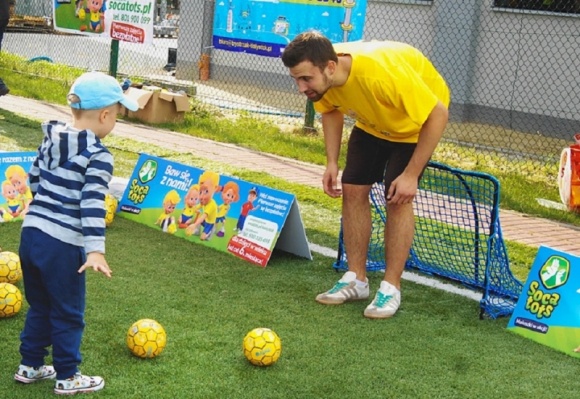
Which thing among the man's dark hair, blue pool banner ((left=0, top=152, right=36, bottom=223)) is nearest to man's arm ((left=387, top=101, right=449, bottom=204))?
the man's dark hair

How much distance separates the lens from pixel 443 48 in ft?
51.0

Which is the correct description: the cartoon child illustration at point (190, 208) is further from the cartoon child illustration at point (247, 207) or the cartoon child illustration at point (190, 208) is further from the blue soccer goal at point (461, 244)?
the blue soccer goal at point (461, 244)

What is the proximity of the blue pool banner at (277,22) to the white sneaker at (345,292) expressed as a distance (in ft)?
20.1

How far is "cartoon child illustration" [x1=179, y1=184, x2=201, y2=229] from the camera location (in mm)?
6402

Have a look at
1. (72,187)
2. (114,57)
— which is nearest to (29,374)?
(72,187)

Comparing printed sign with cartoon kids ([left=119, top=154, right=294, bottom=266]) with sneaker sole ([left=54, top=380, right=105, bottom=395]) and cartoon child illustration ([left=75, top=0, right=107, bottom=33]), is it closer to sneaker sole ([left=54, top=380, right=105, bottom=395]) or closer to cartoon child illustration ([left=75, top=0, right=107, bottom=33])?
sneaker sole ([left=54, top=380, right=105, bottom=395])

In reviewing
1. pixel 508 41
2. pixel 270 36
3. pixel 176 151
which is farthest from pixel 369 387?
pixel 508 41

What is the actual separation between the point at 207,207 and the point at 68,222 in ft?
9.37

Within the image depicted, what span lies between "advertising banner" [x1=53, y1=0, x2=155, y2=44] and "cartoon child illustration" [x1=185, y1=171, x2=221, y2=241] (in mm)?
6869

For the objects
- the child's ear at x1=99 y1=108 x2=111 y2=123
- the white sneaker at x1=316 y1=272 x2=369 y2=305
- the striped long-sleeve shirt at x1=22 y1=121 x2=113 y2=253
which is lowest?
the white sneaker at x1=316 y1=272 x2=369 y2=305

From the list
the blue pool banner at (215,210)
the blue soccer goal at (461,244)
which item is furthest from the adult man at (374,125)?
the blue pool banner at (215,210)

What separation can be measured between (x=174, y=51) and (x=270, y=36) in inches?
349

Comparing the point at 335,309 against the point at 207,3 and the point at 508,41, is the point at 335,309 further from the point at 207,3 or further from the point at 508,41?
the point at 207,3

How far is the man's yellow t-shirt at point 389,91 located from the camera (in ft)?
15.1
